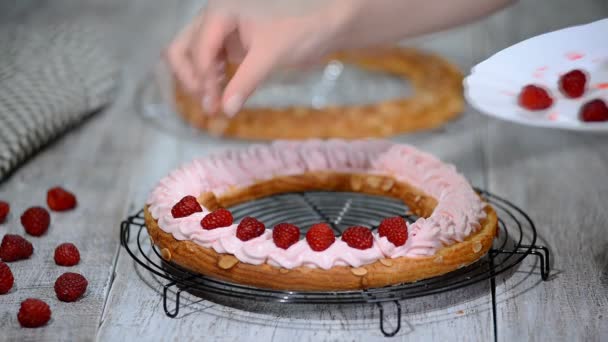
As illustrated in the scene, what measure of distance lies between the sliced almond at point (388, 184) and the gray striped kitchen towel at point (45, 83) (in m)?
1.38

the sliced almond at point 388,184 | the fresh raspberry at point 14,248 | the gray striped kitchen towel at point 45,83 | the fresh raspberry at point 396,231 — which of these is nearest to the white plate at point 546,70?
the fresh raspberry at point 396,231

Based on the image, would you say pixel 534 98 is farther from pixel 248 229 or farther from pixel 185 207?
pixel 185 207

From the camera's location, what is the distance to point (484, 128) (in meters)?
3.62

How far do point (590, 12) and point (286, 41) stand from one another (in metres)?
2.98

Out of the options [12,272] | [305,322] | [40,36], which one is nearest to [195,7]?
[40,36]

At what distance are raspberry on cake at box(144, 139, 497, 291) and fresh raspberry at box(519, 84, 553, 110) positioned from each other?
40cm

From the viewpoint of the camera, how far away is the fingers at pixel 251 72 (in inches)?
89.0

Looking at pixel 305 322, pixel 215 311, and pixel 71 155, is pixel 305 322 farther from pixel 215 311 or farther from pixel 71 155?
pixel 71 155

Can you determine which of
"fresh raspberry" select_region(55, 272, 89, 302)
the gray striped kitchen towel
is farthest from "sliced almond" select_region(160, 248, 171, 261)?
the gray striped kitchen towel

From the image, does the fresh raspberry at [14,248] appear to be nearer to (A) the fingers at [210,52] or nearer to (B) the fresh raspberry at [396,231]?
(A) the fingers at [210,52]

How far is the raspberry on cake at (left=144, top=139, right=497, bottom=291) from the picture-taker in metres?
2.20

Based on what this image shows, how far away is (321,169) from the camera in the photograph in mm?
2812

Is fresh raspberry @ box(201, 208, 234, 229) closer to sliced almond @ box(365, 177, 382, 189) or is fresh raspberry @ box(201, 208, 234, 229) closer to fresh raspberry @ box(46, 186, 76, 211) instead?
sliced almond @ box(365, 177, 382, 189)

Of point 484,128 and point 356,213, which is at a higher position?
point 484,128
